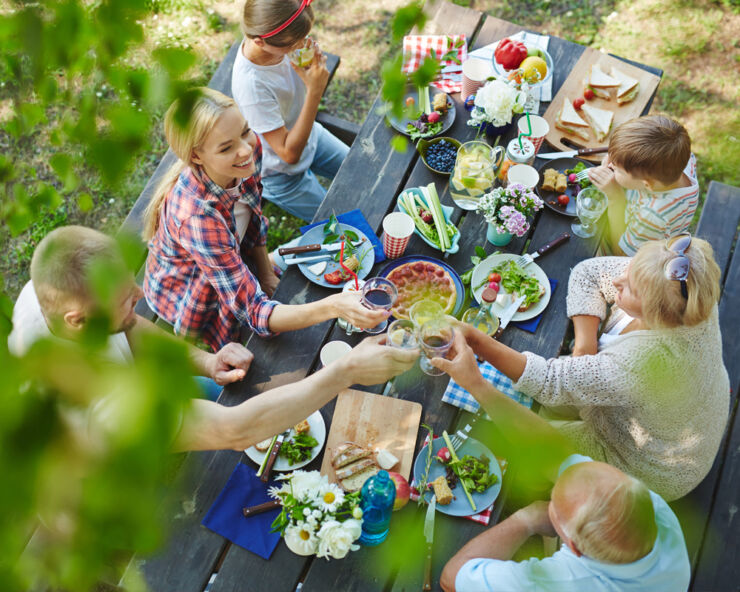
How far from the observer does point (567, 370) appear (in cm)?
247

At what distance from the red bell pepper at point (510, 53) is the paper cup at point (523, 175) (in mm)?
687

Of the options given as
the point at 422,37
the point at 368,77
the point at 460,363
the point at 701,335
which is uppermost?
the point at 422,37

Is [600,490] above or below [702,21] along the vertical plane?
below

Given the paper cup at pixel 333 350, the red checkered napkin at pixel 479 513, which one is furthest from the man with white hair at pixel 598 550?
the paper cup at pixel 333 350

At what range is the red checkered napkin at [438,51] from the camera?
3439 millimetres

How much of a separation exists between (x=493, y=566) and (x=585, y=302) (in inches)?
49.4

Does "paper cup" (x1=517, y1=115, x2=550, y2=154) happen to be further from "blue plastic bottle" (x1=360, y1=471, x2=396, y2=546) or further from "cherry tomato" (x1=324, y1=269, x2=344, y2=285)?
"blue plastic bottle" (x1=360, y1=471, x2=396, y2=546)

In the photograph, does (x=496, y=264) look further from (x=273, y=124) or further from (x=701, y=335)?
(x=273, y=124)

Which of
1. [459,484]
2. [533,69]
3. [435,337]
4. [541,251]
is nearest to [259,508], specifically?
[459,484]

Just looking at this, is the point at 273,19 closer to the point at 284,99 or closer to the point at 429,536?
the point at 284,99

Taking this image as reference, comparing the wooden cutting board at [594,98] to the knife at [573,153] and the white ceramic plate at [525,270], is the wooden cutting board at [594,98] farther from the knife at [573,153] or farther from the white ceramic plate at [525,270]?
the white ceramic plate at [525,270]

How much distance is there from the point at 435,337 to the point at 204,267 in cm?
113

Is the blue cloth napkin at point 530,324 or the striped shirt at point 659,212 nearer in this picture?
the blue cloth napkin at point 530,324

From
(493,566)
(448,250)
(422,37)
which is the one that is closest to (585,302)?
(448,250)
